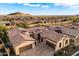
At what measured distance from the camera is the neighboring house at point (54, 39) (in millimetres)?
1860

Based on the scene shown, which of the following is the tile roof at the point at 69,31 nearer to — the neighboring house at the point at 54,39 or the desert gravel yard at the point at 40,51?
the neighboring house at the point at 54,39

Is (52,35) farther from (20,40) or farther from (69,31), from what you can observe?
(20,40)

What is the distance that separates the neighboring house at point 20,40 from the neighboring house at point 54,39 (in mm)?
176

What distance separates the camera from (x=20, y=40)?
1861mm

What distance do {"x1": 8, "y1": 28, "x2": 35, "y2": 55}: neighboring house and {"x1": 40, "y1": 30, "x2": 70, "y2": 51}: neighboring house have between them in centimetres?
18

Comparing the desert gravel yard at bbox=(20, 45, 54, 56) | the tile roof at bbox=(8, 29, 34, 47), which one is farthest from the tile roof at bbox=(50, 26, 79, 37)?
the tile roof at bbox=(8, 29, 34, 47)

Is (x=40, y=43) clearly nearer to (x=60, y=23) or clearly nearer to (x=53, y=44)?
(x=53, y=44)

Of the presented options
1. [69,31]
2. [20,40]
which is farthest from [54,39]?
[20,40]

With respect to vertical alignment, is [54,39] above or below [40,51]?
above

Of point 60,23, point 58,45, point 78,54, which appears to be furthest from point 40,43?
point 78,54

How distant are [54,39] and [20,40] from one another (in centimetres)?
47

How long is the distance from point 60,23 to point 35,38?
44 cm

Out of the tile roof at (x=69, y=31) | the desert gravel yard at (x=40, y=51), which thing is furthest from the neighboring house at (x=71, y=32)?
the desert gravel yard at (x=40, y=51)

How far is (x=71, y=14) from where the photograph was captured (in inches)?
76.6
